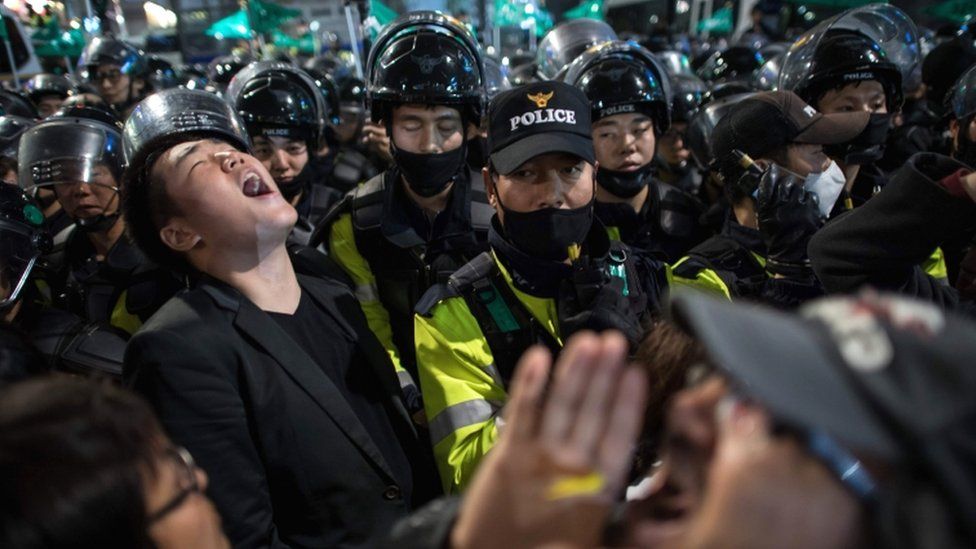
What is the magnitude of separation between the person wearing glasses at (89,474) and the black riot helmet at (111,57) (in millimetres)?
→ 8203

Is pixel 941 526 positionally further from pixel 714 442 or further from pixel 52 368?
pixel 52 368

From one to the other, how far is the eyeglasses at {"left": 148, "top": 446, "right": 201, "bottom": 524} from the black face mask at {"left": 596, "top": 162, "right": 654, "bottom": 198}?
2766 mm

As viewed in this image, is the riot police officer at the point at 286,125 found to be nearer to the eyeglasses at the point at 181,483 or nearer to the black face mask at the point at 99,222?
the black face mask at the point at 99,222

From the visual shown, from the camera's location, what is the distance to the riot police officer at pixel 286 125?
13.9ft

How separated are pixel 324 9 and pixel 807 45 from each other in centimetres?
3444

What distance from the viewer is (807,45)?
3.77m

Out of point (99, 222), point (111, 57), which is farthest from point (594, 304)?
point (111, 57)

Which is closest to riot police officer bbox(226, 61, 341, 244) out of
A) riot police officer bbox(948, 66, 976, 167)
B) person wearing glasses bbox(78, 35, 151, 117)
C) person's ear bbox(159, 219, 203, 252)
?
person's ear bbox(159, 219, 203, 252)

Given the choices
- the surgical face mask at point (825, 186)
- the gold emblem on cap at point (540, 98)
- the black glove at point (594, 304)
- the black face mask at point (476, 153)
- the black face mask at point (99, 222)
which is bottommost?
the black face mask at point (476, 153)

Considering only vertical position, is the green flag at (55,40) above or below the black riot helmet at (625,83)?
below

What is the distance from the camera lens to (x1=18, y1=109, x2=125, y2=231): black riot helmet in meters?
3.51

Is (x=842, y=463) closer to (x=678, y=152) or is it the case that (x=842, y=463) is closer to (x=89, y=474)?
(x=89, y=474)

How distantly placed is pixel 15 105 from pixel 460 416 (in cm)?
631

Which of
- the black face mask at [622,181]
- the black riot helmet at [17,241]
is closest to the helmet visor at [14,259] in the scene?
the black riot helmet at [17,241]
